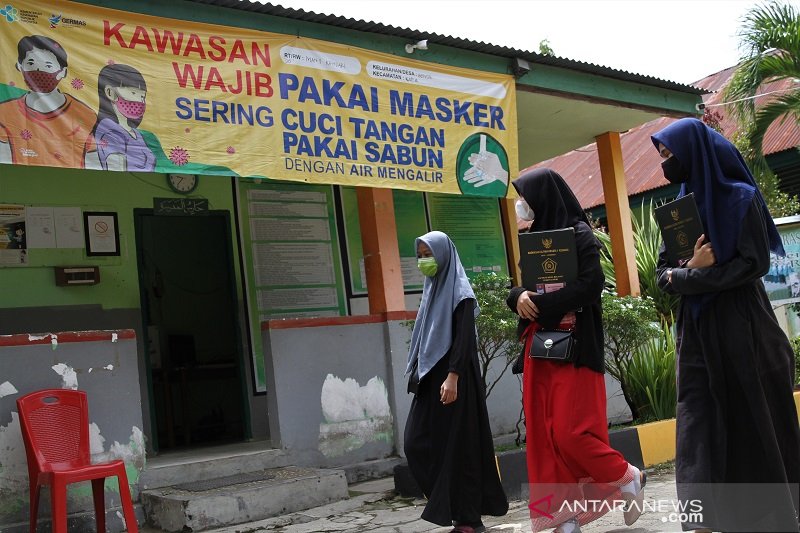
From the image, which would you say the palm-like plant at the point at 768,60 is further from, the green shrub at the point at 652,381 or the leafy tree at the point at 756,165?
the green shrub at the point at 652,381

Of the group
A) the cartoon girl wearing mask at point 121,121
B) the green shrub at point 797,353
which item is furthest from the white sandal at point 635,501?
the green shrub at point 797,353

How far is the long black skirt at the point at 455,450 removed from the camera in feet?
15.0

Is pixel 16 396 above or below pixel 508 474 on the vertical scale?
above

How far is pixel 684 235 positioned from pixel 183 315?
5.37 meters

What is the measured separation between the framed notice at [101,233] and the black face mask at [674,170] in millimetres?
4969

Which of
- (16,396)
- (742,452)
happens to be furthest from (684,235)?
(16,396)

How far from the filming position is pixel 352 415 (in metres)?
6.78

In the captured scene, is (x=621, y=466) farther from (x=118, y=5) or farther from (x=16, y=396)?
(x=118, y=5)

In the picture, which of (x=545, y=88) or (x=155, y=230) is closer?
(x=155, y=230)

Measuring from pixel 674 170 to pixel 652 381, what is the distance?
4.19m

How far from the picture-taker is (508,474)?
594 cm

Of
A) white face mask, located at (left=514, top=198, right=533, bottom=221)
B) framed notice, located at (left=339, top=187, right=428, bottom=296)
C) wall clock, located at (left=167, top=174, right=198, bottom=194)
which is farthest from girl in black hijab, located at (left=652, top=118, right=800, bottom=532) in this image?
wall clock, located at (left=167, top=174, right=198, bottom=194)

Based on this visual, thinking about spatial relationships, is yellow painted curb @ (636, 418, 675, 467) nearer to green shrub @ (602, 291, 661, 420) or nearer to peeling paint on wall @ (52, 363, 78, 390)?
green shrub @ (602, 291, 661, 420)

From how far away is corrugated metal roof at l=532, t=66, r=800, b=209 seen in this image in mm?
15516
